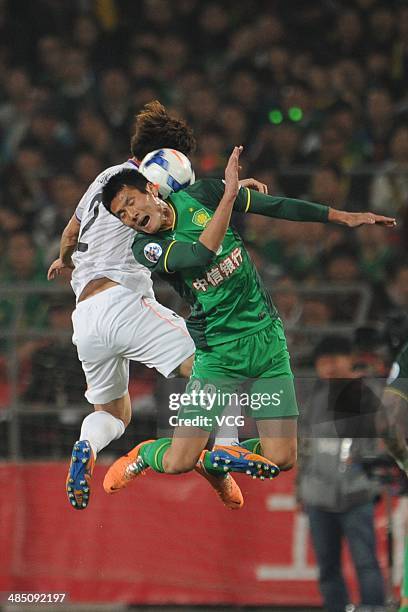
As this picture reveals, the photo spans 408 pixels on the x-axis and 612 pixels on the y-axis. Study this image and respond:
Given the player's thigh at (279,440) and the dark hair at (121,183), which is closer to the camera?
the dark hair at (121,183)

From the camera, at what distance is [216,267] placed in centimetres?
449

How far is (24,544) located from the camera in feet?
23.4

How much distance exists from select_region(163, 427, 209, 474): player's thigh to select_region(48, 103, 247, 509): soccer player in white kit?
23 cm

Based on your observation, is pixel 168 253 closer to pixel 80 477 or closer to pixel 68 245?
pixel 68 245

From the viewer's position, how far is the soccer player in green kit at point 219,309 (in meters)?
4.46

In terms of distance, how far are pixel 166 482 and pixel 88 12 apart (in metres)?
4.40

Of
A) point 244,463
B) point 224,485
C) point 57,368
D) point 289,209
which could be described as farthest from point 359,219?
point 57,368

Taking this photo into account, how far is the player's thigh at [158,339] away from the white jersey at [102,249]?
0.45 feet

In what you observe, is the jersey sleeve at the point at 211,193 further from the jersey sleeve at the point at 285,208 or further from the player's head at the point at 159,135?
the player's head at the point at 159,135

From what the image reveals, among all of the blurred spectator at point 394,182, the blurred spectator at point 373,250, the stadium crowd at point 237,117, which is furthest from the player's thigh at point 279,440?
the blurred spectator at point 394,182

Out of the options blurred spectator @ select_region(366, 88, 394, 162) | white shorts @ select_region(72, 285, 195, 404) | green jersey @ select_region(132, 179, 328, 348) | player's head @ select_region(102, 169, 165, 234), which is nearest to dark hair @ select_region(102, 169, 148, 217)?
player's head @ select_region(102, 169, 165, 234)

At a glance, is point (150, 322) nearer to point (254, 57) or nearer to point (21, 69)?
point (254, 57)

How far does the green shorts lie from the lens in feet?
15.2

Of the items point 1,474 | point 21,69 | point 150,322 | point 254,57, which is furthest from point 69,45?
point 150,322
